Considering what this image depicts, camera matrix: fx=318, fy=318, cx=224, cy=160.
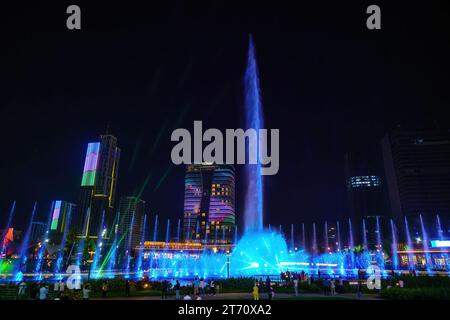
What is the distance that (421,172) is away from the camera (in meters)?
150

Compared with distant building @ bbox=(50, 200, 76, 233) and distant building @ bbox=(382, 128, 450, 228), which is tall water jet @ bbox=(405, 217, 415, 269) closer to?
distant building @ bbox=(382, 128, 450, 228)

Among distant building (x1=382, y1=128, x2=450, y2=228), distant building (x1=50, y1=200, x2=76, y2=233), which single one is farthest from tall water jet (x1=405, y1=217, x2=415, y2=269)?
distant building (x1=50, y1=200, x2=76, y2=233)

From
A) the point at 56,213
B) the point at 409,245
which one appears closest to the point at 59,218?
the point at 56,213

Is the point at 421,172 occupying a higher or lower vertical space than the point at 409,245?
higher

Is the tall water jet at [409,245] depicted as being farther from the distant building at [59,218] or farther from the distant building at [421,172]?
the distant building at [59,218]

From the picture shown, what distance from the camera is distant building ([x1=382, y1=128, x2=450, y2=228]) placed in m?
144

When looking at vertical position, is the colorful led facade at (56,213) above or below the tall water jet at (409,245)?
above

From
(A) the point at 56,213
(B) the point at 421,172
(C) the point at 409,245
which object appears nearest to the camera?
(C) the point at 409,245

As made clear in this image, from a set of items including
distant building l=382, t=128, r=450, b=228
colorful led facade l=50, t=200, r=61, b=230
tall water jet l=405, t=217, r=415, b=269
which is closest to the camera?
tall water jet l=405, t=217, r=415, b=269

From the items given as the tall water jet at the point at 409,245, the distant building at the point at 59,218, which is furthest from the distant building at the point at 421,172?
the distant building at the point at 59,218

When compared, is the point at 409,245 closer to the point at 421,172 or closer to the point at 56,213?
the point at 421,172

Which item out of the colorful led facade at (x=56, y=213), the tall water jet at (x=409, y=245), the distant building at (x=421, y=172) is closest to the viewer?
the tall water jet at (x=409, y=245)

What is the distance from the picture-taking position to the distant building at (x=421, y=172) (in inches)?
5659

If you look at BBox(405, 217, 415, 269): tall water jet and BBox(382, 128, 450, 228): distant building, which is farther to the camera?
BBox(382, 128, 450, 228): distant building
